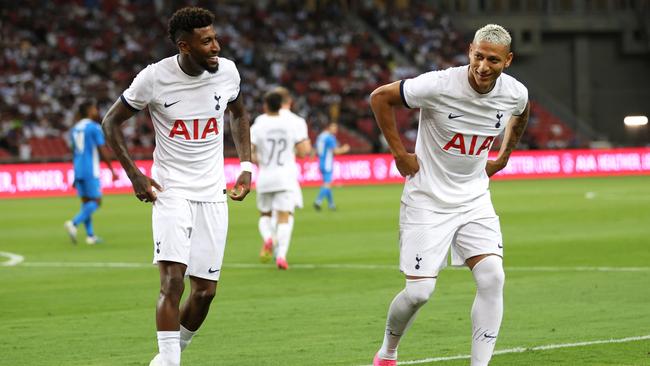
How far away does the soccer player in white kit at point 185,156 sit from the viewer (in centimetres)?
767

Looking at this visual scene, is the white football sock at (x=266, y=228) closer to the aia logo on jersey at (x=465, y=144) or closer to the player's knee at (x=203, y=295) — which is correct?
the player's knee at (x=203, y=295)

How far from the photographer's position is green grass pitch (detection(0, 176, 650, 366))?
30.2 ft

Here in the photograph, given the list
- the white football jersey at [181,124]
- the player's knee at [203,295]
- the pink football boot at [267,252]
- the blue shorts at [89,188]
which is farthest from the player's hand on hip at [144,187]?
the blue shorts at [89,188]

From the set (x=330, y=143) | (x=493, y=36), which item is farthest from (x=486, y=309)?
(x=330, y=143)

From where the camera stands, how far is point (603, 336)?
970cm

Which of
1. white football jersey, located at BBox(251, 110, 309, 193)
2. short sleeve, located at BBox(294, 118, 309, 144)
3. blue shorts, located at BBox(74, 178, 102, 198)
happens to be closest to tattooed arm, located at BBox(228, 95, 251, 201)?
white football jersey, located at BBox(251, 110, 309, 193)

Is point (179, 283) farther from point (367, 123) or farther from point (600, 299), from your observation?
point (367, 123)

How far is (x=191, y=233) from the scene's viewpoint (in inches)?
306

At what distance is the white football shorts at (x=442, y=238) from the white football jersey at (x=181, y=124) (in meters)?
1.27

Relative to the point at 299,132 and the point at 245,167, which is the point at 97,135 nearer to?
the point at 299,132

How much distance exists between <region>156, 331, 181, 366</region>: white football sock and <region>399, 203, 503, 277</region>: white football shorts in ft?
4.84

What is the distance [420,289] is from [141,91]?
2147mm

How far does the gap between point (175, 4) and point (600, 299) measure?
131ft

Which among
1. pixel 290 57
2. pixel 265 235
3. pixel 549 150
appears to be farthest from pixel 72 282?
pixel 290 57
